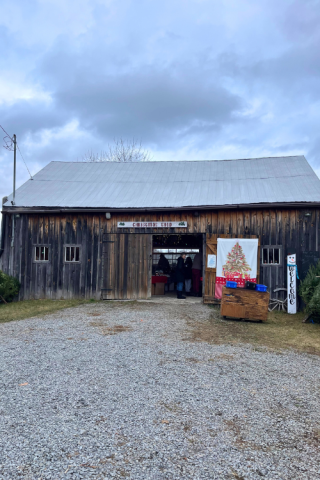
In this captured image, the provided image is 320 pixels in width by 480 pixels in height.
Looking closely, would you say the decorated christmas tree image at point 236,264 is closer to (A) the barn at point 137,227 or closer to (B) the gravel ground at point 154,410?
(A) the barn at point 137,227

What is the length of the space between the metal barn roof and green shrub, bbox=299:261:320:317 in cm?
229

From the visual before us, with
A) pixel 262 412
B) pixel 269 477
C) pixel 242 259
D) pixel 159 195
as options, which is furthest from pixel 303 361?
pixel 159 195

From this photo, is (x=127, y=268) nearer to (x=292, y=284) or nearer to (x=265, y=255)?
(x=265, y=255)

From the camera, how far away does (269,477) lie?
2.71 m

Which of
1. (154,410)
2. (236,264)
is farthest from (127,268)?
(154,410)

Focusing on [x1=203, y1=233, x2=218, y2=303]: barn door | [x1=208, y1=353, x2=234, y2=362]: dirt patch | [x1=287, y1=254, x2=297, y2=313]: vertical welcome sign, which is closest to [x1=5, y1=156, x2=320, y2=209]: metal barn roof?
[x1=203, y1=233, x2=218, y2=303]: barn door

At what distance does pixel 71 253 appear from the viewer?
42.6 ft

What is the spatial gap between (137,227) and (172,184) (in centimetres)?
261

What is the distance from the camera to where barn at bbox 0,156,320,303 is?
1172 centimetres

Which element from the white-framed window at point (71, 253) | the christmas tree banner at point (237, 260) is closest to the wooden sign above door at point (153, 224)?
the christmas tree banner at point (237, 260)

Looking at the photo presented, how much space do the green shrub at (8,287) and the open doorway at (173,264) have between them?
521 centimetres

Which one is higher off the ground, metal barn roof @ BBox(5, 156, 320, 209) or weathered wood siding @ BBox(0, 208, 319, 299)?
metal barn roof @ BBox(5, 156, 320, 209)

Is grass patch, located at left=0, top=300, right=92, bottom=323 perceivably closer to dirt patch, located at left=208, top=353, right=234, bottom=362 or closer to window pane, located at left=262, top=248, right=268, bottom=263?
dirt patch, located at left=208, top=353, right=234, bottom=362

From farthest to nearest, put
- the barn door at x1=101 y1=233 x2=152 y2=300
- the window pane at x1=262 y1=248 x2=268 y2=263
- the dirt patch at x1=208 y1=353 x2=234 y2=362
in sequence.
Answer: the barn door at x1=101 y1=233 x2=152 y2=300, the window pane at x1=262 y1=248 x2=268 y2=263, the dirt patch at x1=208 y1=353 x2=234 y2=362
